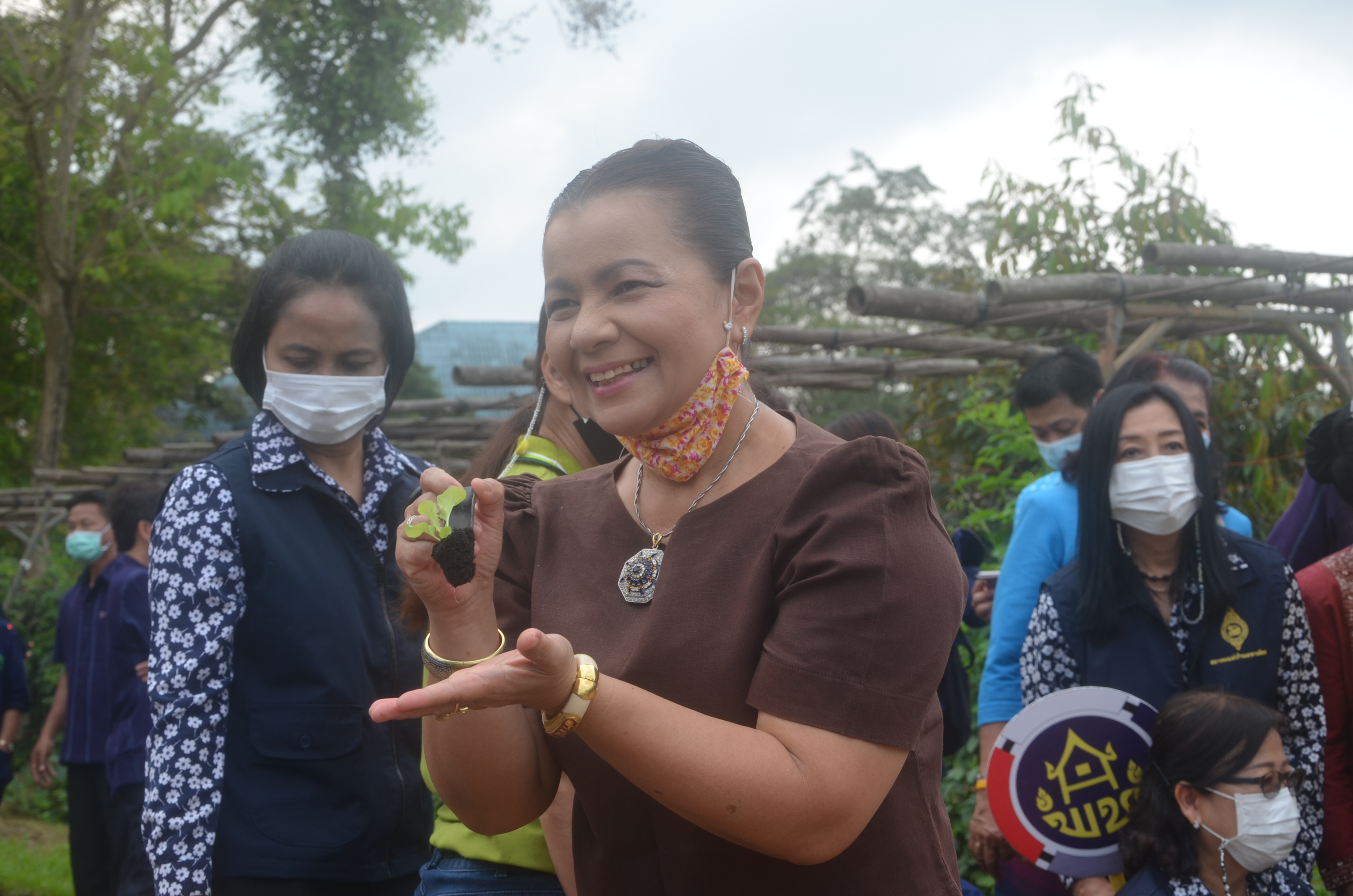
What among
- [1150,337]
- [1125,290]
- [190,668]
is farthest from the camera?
[1150,337]

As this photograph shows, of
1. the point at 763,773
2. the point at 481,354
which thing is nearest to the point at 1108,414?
the point at 763,773

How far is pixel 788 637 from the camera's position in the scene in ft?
4.66

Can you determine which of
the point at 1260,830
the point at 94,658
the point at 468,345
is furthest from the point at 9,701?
the point at 468,345

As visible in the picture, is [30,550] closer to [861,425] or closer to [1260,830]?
[861,425]

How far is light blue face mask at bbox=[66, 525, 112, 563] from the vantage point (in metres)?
6.60

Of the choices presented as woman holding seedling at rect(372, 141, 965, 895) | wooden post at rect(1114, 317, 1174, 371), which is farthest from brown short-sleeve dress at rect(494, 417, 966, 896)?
wooden post at rect(1114, 317, 1174, 371)

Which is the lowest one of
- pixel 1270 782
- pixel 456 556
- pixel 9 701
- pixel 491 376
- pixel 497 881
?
pixel 9 701

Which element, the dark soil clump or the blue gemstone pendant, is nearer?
the dark soil clump

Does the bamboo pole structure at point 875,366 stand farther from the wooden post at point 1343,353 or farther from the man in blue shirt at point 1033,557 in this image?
the man in blue shirt at point 1033,557

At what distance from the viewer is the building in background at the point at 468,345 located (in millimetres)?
34375

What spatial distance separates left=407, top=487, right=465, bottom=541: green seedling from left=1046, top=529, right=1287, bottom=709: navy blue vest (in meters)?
2.10

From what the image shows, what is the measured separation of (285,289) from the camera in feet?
8.79

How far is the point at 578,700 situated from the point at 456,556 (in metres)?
0.30

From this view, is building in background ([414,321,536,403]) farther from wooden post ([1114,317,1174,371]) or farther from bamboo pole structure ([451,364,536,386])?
wooden post ([1114,317,1174,371])
